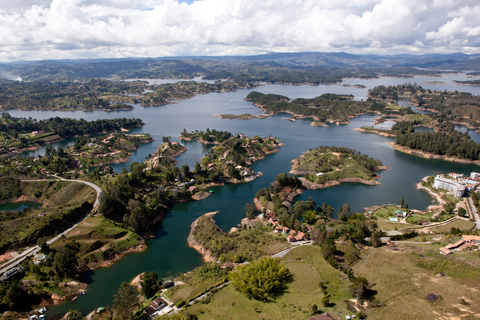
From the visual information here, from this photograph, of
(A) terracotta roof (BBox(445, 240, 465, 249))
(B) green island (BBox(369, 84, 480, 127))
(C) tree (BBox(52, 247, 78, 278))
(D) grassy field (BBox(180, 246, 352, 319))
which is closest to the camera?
(D) grassy field (BBox(180, 246, 352, 319))

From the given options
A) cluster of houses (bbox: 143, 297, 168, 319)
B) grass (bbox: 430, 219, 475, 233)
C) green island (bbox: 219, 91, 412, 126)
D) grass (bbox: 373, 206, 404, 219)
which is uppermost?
green island (bbox: 219, 91, 412, 126)

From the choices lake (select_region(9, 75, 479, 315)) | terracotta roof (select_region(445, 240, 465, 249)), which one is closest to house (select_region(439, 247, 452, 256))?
terracotta roof (select_region(445, 240, 465, 249))

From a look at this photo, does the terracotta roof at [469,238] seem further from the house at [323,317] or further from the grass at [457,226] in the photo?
the house at [323,317]

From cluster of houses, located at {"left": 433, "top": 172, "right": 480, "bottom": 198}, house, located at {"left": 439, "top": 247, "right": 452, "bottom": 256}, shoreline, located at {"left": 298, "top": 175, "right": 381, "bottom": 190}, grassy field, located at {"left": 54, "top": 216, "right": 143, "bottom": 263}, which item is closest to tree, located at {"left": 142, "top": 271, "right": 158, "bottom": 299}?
grassy field, located at {"left": 54, "top": 216, "right": 143, "bottom": 263}

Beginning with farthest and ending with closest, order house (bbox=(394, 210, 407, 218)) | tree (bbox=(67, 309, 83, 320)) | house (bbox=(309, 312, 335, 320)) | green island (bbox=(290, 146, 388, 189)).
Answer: green island (bbox=(290, 146, 388, 189))
house (bbox=(394, 210, 407, 218))
tree (bbox=(67, 309, 83, 320))
house (bbox=(309, 312, 335, 320))

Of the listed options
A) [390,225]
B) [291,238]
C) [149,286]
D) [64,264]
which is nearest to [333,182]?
[390,225]

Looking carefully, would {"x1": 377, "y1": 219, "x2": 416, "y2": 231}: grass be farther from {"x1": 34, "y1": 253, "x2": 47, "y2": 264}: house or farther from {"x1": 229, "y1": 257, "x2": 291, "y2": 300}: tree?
{"x1": 34, "y1": 253, "x2": 47, "y2": 264}: house

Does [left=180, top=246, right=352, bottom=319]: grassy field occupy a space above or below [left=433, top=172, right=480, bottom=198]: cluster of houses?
below

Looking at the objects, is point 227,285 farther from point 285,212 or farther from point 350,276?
point 285,212

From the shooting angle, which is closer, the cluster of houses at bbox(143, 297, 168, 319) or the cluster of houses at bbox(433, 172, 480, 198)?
the cluster of houses at bbox(143, 297, 168, 319)
